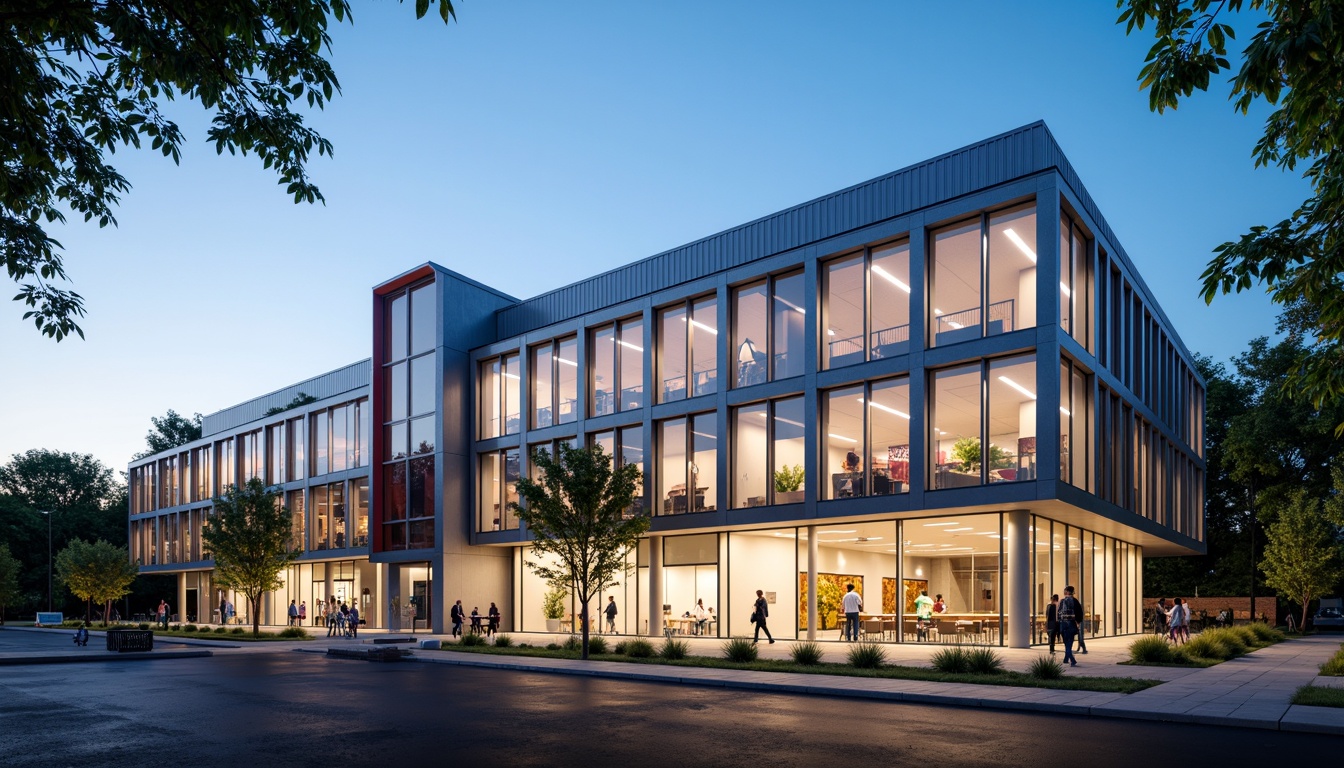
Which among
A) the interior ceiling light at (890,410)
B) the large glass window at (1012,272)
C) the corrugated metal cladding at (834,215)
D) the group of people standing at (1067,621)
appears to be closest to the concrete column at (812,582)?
the interior ceiling light at (890,410)

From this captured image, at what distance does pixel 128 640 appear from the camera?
30.1 m

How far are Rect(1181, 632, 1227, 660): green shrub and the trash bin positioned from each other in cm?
2939

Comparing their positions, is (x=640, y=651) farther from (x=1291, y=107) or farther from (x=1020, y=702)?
(x=1291, y=107)

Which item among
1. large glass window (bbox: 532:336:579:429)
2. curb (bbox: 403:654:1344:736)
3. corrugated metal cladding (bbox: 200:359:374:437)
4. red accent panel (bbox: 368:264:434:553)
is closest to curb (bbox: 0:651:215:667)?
red accent panel (bbox: 368:264:434:553)

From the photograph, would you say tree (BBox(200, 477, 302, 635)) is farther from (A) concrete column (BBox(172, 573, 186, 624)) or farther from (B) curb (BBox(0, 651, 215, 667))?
Answer: (A) concrete column (BBox(172, 573, 186, 624))

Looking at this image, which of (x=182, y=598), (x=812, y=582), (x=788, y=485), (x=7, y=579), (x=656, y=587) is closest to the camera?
(x=788, y=485)

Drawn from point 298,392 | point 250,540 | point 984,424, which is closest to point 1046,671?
point 984,424

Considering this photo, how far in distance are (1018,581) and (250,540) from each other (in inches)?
1246

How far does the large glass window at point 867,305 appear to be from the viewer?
96.4 feet

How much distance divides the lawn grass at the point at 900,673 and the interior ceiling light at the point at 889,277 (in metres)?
12.6

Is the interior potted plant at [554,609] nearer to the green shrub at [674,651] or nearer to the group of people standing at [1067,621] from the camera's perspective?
the green shrub at [674,651]

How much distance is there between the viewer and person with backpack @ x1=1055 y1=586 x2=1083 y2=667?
21703mm

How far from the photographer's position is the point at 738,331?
111ft

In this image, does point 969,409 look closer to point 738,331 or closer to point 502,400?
point 738,331
